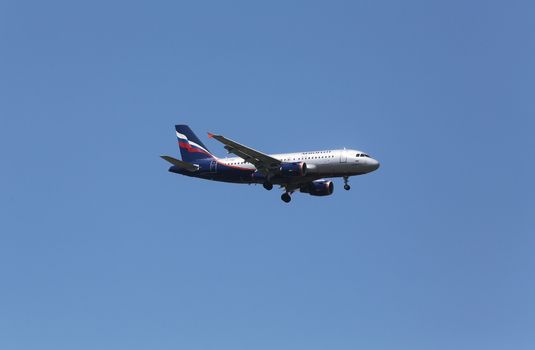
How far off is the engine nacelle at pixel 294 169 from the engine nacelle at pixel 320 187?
21.2ft

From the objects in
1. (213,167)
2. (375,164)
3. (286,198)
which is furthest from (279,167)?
(375,164)

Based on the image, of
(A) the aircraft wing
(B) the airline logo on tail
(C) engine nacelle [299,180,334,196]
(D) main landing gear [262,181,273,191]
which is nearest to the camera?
(A) the aircraft wing

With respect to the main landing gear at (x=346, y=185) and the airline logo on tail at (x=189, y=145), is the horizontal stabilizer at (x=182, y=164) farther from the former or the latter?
the main landing gear at (x=346, y=185)

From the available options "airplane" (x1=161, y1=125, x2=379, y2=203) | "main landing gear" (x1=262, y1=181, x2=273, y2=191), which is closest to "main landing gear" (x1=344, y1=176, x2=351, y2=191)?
"airplane" (x1=161, y1=125, x2=379, y2=203)

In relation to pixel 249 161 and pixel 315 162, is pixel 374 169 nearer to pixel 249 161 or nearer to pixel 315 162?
pixel 315 162

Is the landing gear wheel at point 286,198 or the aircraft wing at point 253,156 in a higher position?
the aircraft wing at point 253,156

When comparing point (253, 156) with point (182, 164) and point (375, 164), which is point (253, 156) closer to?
point (182, 164)

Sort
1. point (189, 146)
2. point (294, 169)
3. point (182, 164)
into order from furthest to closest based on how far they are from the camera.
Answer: point (189, 146), point (182, 164), point (294, 169)

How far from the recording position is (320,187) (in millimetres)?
91500

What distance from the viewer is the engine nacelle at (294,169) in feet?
278

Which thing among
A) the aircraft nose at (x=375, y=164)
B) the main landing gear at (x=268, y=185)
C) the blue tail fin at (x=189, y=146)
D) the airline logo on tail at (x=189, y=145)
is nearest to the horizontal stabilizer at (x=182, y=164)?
the blue tail fin at (x=189, y=146)

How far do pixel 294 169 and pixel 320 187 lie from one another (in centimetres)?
747

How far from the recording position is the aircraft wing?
83.6 m

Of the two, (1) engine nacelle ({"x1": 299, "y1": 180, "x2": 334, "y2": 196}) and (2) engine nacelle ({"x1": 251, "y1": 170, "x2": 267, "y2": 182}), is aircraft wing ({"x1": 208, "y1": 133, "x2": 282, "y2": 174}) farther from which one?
(1) engine nacelle ({"x1": 299, "y1": 180, "x2": 334, "y2": 196})
